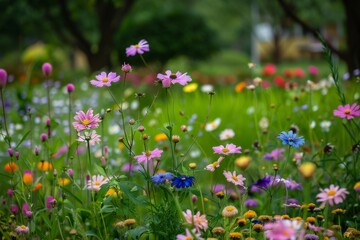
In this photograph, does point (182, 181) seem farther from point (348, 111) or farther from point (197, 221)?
point (348, 111)

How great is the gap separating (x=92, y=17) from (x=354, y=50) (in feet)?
39.4

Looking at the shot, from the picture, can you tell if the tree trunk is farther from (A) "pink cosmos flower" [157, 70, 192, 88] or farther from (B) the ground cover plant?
(A) "pink cosmos flower" [157, 70, 192, 88]

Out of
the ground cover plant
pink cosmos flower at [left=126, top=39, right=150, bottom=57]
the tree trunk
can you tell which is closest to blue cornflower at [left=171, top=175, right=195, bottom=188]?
the ground cover plant

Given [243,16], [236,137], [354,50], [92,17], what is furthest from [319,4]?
[236,137]

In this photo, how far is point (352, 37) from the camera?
5.31 m

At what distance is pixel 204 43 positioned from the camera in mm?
12117

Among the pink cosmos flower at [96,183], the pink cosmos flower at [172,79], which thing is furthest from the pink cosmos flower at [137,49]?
the pink cosmos flower at [96,183]

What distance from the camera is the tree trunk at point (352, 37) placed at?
4796mm

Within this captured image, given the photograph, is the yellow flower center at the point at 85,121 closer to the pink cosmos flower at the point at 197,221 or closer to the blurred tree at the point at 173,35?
the pink cosmos flower at the point at 197,221

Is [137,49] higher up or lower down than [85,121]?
higher up

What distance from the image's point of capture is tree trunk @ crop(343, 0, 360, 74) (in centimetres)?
480

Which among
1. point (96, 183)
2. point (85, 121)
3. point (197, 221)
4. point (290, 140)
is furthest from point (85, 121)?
point (290, 140)

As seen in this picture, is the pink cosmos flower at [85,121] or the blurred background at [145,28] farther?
the blurred background at [145,28]


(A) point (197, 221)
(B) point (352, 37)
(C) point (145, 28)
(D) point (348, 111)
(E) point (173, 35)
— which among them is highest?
(C) point (145, 28)
